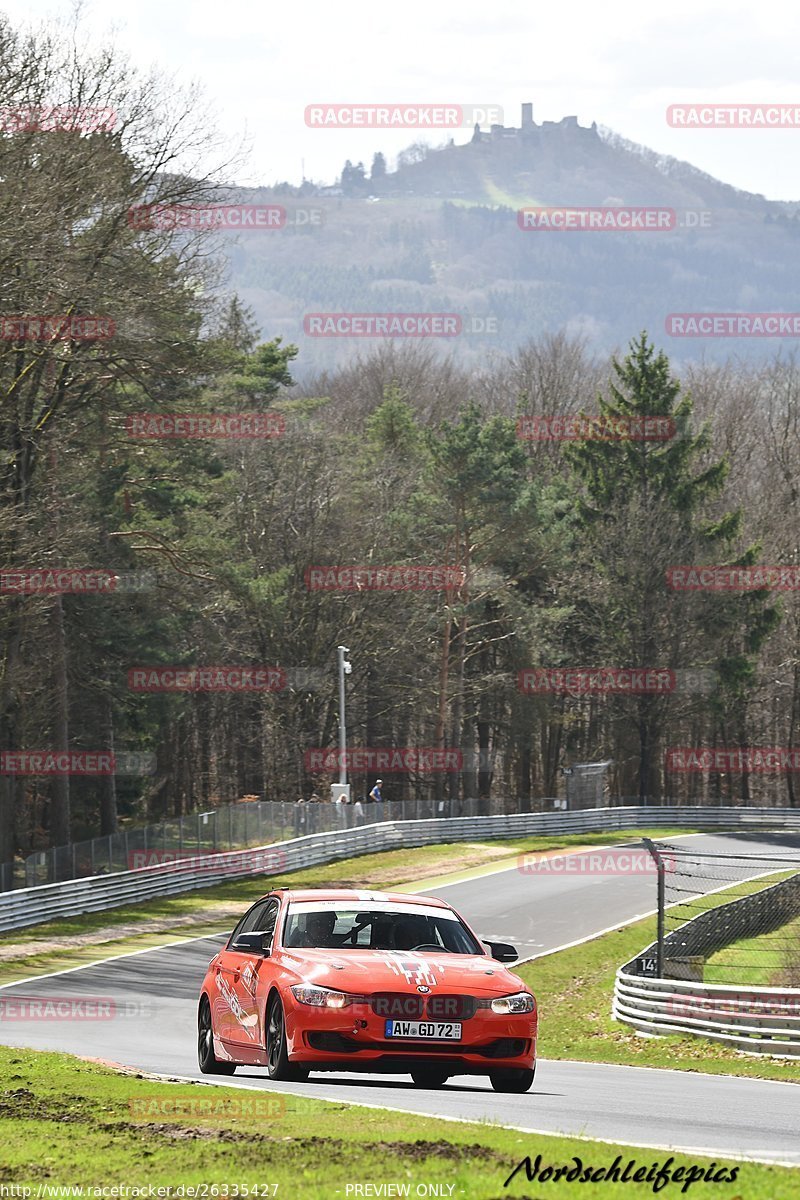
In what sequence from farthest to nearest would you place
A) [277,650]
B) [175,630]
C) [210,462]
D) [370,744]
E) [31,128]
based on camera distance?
[370,744], [277,650], [210,462], [175,630], [31,128]

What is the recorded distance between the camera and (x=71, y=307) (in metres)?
38.9

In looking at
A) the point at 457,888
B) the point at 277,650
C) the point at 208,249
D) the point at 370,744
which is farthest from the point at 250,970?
the point at 370,744

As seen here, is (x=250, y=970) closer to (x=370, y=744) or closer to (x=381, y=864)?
(x=381, y=864)

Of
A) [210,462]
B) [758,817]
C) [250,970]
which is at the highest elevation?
[210,462]

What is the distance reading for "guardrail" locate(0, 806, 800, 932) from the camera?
37.5m

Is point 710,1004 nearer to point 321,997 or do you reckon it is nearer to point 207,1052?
point 207,1052

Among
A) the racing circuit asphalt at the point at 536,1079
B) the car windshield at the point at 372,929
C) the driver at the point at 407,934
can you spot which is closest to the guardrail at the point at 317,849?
the racing circuit asphalt at the point at 536,1079

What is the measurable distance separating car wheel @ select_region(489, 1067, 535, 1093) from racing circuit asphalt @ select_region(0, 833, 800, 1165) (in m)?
0.11

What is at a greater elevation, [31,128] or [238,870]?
[31,128]

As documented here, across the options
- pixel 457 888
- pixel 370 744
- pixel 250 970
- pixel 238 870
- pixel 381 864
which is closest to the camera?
pixel 250 970

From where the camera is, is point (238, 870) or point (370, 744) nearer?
point (238, 870)

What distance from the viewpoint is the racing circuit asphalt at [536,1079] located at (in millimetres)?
10406

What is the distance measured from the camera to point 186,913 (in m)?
39.5

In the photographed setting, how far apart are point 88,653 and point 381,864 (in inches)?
408
